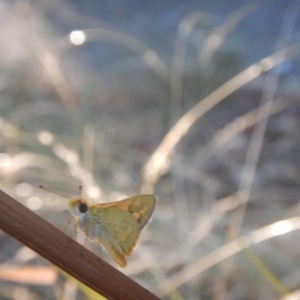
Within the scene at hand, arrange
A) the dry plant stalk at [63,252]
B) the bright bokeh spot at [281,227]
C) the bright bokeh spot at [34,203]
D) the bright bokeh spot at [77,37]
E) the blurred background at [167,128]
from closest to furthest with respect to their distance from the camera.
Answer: the dry plant stalk at [63,252] → the bright bokeh spot at [281,227] → the blurred background at [167,128] → the bright bokeh spot at [34,203] → the bright bokeh spot at [77,37]

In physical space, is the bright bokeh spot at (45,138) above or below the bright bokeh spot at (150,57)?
below

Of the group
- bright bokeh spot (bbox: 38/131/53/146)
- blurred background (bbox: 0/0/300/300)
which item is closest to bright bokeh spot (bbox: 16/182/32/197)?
blurred background (bbox: 0/0/300/300)

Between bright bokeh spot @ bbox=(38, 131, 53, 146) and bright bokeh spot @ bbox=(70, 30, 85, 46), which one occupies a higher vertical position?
bright bokeh spot @ bbox=(70, 30, 85, 46)

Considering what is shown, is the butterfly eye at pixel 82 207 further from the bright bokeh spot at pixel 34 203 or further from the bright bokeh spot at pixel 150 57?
the bright bokeh spot at pixel 150 57

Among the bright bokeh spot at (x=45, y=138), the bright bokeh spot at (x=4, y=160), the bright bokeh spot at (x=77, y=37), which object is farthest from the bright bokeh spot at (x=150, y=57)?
the bright bokeh spot at (x=4, y=160)

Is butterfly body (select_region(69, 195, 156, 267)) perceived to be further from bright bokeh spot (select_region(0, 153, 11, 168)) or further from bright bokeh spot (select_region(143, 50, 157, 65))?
bright bokeh spot (select_region(143, 50, 157, 65))

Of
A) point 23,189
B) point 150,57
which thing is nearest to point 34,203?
point 23,189

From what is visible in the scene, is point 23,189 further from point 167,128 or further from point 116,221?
point 116,221
